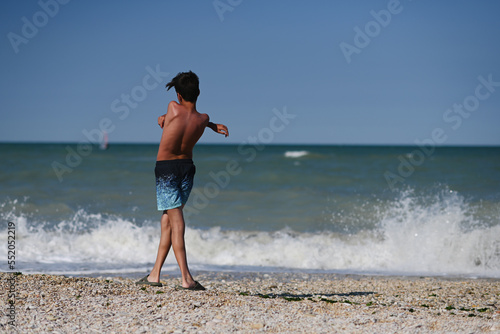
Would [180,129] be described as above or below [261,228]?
above

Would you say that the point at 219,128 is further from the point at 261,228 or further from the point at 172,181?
Result: the point at 261,228

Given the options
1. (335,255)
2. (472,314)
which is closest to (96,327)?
(472,314)

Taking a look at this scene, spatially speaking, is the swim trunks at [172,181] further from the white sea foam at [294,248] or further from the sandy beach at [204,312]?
the white sea foam at [294,248]

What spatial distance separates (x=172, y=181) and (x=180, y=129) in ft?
1.50

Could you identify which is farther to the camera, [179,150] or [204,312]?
[179,150]

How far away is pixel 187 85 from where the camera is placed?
191 inches

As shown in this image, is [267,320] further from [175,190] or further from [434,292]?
[434,292]

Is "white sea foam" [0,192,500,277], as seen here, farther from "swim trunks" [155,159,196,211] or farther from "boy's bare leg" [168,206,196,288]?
"swim trunks" [155,159,196,211]

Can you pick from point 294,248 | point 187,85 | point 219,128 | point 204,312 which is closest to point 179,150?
point 219,128

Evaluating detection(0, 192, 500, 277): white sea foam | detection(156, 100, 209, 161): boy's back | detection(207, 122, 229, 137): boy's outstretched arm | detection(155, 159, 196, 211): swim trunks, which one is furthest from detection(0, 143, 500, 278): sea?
detection(207, 122, 229, 137): boy's outstretched arm

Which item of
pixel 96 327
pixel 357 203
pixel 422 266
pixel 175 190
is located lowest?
pixel 96 327

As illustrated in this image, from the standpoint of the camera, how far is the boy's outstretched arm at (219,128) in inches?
189

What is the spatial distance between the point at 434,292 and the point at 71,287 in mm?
3971

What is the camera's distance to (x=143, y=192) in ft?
52.9
